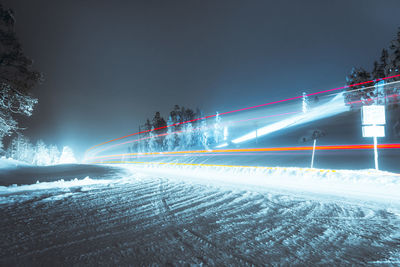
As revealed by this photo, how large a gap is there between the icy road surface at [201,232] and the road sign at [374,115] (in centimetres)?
636

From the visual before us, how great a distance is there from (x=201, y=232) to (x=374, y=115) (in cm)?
1086

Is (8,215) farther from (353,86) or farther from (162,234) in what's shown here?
(353,86)

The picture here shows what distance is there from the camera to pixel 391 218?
4387mm

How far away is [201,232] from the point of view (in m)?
3.65

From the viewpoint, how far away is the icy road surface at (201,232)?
2.80 meters

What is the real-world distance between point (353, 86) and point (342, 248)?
1746 inches

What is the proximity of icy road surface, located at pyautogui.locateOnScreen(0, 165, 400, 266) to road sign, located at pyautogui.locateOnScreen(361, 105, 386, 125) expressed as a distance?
20.9ft

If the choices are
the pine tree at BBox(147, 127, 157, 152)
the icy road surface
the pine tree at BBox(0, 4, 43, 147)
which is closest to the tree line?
the pine tree at BBox(147, 127, 157, 152)

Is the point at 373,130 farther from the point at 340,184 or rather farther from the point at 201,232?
the point at 201,232

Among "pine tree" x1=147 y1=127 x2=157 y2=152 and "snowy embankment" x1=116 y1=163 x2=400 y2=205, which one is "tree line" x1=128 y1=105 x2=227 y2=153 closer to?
"pine tree" x1=147 y1=127 x2=157 y2=152

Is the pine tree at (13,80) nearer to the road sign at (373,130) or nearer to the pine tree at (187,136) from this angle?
the road sign at (373,130)

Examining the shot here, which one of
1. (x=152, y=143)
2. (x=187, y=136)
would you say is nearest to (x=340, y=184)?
(x=187, y=136)

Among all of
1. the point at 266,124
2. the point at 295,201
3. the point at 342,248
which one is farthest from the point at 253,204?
the point at 266,124

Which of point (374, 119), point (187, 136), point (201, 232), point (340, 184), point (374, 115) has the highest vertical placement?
point (187, 136)
